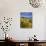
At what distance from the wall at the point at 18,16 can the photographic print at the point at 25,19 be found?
0.41ft

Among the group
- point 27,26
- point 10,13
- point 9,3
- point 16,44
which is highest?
point 9,3

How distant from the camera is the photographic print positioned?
5.50 metres

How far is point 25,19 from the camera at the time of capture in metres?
5.52

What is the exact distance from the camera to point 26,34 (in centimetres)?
550

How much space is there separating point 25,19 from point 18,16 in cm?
31

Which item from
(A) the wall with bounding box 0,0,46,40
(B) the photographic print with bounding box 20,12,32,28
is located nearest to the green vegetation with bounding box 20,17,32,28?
(B) the photographic print with bounding box 20,12,32,28

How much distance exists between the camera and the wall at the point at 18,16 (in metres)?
5.43

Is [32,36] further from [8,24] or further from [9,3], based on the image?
[9,3]

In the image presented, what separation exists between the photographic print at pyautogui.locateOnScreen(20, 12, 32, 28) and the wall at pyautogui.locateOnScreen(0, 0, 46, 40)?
12cm

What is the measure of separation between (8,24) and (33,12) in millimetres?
1150

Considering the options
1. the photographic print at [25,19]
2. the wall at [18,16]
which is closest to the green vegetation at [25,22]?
the photographic print at [25,19]

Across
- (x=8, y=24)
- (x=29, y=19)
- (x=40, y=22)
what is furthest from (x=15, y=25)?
(x=40, y=22)

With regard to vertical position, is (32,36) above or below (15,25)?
below

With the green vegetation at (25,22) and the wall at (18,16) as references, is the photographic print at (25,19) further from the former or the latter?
the wall at (18,16)
